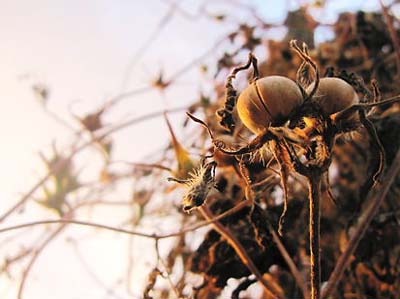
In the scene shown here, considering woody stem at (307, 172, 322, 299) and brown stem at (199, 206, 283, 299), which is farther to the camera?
brown stem at (199, 206, 283, 299)

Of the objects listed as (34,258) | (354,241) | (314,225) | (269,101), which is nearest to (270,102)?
(269,101)

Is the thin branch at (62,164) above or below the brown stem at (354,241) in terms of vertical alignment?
above

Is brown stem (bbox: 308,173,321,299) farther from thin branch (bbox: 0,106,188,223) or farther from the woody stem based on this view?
thin branch (bbox: 0,106,188,223)

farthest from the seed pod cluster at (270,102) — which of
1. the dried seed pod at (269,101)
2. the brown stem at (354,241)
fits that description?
the brown stem at (354,241)

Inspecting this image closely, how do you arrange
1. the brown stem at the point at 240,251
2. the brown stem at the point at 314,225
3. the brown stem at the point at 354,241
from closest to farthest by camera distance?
the brown stem at the point at 314,225 → the brown stem at the point at 354,241 → the brown stem at the point at 240,251

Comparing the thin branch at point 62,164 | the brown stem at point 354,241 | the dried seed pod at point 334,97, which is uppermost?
the thin branch at point 62,164

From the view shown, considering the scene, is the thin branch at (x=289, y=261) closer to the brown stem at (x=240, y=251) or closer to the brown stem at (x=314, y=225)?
the brown stem at (x=240, y=251)

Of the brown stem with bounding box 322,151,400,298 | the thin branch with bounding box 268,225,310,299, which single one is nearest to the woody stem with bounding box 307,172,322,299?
the brown stem with bounding box 322,151,400,298
